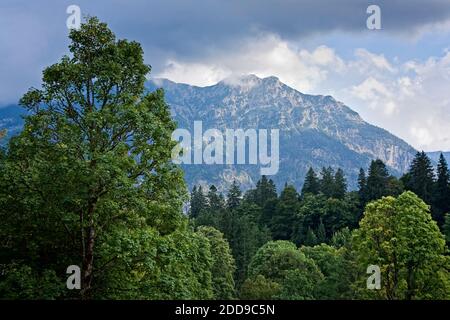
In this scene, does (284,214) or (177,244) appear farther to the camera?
(284,214)

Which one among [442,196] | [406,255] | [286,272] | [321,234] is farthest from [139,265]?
[321,234]

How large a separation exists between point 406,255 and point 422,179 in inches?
1853

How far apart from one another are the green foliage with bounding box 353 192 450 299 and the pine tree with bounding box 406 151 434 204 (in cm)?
4210

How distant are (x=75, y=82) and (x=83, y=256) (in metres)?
5.68

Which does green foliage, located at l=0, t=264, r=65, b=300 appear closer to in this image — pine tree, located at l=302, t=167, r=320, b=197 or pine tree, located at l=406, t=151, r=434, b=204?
pine tree, located at l=406, t=151, r=434, b=204

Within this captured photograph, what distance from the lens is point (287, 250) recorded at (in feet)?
199

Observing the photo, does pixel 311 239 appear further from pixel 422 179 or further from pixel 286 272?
pixel 286 272

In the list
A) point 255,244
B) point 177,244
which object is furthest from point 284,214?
point 177,244

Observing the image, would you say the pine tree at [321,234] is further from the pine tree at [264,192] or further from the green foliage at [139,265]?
the green foliage at [139,265]

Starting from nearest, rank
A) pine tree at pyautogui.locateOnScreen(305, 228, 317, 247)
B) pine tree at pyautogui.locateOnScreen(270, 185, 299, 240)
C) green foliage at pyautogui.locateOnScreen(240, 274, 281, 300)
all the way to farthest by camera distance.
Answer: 1. green foliage at pyautogui.locateOnScreen(240, 274, 281, 300)
2. pine tree at pyautogui.locateOnScreen(305, 228, 317, 247)
3. pine tree at pyautogui.locateOnScreen(270, 185, 299, 240)

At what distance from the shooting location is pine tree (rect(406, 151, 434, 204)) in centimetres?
7506

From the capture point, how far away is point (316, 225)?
95938 mm

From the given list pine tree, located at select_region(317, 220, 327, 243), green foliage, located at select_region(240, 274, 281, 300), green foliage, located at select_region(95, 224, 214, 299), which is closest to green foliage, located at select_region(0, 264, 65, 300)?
green foliage, located at select_region(95, 224, 214, 299)
